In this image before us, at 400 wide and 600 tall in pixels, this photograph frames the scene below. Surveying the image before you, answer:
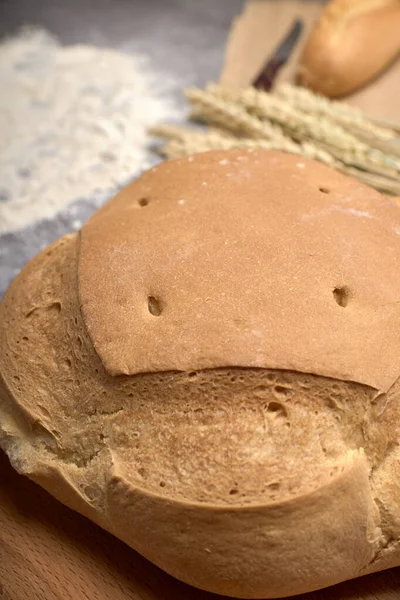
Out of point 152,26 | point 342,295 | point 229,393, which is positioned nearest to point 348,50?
point 152,26

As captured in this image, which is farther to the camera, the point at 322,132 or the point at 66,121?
the point at 66,121

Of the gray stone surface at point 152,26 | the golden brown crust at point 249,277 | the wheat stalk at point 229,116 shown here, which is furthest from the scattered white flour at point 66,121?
the golden brown crust at point 249,277

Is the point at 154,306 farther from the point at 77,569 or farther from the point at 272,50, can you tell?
the point at 272,50

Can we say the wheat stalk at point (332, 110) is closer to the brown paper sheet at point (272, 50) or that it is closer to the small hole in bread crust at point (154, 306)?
the brown paper sheet at point (272, 50)

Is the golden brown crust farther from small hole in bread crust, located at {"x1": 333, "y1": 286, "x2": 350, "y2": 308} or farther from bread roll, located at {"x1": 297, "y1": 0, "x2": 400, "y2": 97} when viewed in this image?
bread roll, located at {"x1": 297, "y1": 0, "x2": 400, "y2": 97}

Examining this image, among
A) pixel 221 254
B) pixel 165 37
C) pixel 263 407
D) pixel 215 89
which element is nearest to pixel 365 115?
pixel 215 89

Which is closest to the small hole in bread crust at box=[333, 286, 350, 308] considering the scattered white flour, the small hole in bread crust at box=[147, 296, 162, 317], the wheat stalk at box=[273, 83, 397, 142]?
the small hole in bread crust at box=[147, 296, 162, 317]
